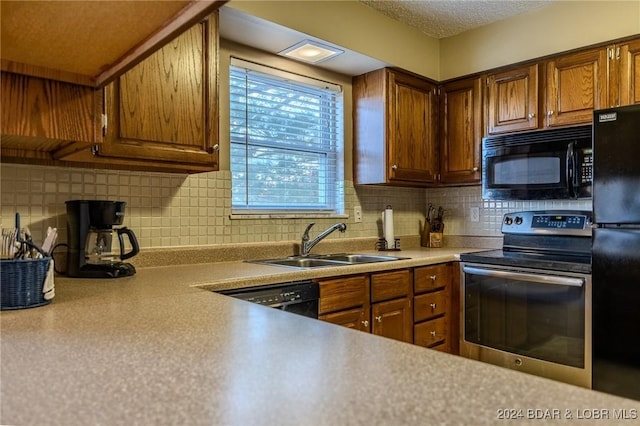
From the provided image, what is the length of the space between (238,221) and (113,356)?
1776 mm

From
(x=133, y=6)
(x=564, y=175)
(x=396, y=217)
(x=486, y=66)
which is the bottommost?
(x=396, y=217)

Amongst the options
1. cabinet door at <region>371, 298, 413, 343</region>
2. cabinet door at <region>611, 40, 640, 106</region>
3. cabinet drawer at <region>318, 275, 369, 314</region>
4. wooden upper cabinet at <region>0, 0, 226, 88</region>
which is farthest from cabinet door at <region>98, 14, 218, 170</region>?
cabinet door at <region>611, 40, 640, 106</region>

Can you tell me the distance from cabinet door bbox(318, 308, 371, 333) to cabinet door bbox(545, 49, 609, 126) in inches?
66.6

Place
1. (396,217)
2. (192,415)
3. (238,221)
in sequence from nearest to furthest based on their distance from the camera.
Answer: (192,415) < (238,221) < (396,217)

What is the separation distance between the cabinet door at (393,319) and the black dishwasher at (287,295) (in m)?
0.44

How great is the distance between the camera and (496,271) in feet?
8.64

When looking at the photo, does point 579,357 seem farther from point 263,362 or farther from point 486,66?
point 263,362

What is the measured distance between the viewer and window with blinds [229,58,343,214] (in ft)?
8.61

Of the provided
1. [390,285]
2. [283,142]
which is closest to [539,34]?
[283,142]

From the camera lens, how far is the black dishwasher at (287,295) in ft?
6.00

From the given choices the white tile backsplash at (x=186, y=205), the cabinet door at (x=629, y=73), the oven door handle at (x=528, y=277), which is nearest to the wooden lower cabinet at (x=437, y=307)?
the oven door handle at (x=528, y=277)

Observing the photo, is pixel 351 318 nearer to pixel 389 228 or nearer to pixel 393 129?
pixel 389 228

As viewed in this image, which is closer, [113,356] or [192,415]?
[192,415]

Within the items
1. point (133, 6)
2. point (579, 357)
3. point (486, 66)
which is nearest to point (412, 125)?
point (486, 66)
